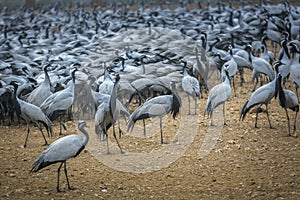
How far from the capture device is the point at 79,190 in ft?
19.8

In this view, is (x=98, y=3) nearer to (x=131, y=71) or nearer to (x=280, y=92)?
(x=131, y=71)

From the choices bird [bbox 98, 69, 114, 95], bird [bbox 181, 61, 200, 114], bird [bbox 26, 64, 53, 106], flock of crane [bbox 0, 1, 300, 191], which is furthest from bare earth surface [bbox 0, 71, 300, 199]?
bird [bbox 98, 69, 114, 95]

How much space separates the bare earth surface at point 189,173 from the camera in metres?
5.87

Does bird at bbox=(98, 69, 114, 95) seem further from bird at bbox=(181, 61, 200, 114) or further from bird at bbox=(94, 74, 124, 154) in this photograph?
bird at bbox=(94, 74, 124, 154)

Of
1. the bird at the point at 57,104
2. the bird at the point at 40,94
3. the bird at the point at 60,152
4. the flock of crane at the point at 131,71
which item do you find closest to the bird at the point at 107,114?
the flock of crane at the point at 131,71

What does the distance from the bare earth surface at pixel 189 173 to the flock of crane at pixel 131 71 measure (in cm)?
27

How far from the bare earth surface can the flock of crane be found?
A: 27 cm

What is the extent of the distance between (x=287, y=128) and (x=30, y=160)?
3.65m

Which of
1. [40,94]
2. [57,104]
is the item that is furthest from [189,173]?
[40,94]

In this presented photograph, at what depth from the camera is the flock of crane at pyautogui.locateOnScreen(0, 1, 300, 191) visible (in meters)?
8.12

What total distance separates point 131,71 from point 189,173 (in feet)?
16.3

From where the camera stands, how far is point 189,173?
652 centimetres

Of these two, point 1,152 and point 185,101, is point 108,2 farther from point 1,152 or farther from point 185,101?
point 1,152

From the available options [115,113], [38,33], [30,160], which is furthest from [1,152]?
[38,33]
